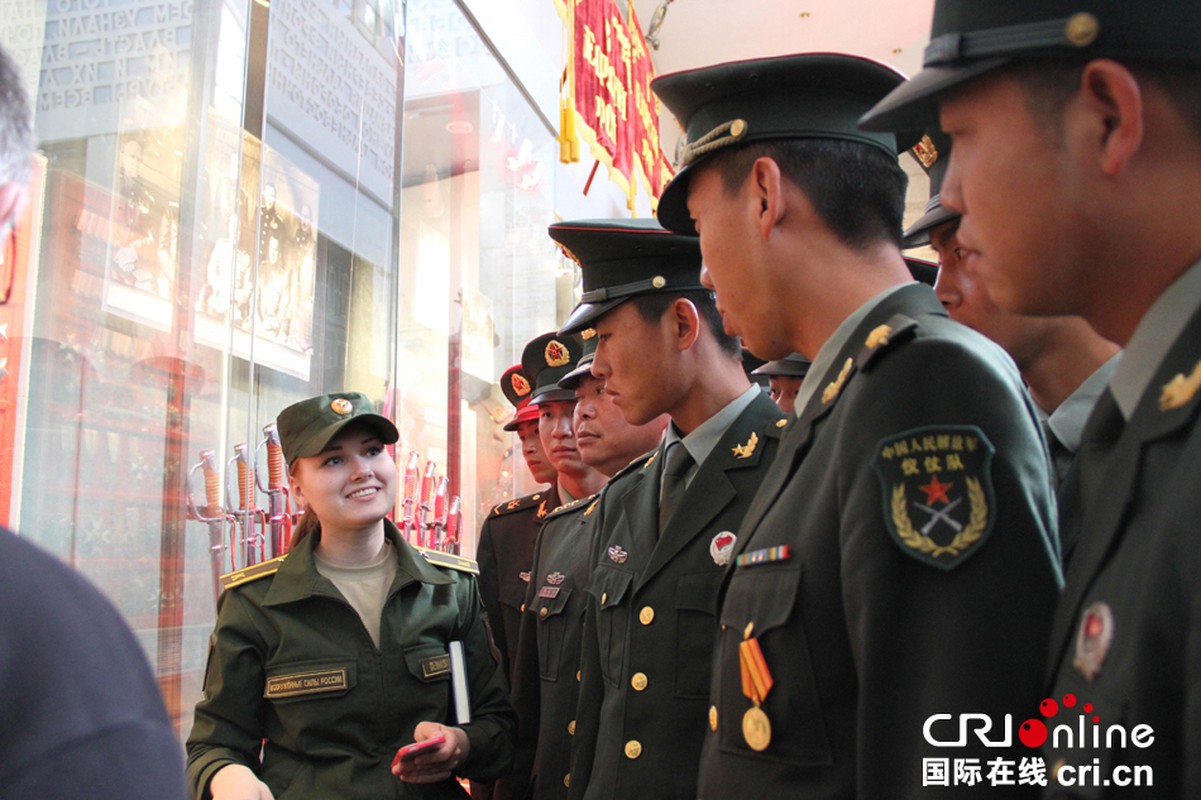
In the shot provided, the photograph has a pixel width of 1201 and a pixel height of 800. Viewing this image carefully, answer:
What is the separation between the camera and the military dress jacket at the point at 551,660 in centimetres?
228

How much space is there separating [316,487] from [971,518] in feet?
6.09

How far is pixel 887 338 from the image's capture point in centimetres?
103

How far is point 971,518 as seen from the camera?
892 mm

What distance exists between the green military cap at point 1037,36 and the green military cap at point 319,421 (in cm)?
178

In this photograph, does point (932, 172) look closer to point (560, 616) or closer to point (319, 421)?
point (560, 616)

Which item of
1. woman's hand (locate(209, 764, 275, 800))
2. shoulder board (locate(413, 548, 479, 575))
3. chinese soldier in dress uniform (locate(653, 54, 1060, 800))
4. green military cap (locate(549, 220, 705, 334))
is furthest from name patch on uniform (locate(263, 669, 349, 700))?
chinese soldier in dress uniform (locate(653, 54, 1060, 800))

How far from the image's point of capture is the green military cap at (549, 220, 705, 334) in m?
2.04

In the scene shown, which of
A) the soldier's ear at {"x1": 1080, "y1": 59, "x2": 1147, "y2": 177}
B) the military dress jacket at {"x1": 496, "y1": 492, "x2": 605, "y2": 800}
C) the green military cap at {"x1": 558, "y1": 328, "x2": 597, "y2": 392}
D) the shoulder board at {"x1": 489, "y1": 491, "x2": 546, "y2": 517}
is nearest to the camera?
the soldier's ear at {"x1": 1080, "y1": 59, "x2": 1147, "y2": 177}

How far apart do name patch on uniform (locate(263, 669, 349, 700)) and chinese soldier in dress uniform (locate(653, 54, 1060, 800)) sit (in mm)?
1243

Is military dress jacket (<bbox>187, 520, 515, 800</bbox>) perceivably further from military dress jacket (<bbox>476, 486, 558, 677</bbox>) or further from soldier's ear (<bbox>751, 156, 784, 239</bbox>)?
soldier's ear (<bbox>751, 156, 784, 239</bbox>)

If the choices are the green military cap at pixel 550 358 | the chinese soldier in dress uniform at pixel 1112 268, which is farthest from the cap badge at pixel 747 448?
the green military cap at pixel 550 358

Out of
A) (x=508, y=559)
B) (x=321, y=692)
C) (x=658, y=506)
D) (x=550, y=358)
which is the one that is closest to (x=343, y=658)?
(x=321, y=692)

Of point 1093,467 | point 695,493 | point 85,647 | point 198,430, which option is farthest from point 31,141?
point 198,430

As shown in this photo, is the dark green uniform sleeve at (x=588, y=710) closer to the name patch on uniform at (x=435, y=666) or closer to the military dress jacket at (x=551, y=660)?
the military dress jacket at (x=551, y=660)
